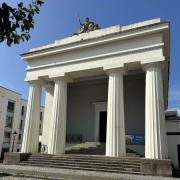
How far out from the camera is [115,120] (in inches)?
566

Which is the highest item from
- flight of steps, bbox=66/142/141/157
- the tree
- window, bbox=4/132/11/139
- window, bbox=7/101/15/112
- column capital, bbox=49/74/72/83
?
window, bbox=7/101/15/112

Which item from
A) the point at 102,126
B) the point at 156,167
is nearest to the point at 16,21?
the point at 156,167

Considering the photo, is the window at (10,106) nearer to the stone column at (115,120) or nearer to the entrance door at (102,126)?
the entrance door at (102,126)

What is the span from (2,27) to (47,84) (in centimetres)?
1694

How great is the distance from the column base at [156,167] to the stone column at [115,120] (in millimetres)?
2276

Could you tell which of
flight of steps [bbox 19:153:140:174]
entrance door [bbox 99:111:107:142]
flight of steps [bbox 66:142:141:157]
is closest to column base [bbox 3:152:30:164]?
flight of steps [bbox 19:153:140:174]

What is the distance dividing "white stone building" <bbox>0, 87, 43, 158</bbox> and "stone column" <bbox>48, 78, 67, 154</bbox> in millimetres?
23570

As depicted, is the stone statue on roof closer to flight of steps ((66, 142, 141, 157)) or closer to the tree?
flight of steps ((66, 142, 141, 157))

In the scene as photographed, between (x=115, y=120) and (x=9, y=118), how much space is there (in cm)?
3132

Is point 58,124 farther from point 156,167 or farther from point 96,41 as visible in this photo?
point 156,167

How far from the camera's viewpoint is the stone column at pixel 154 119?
42.2 feet

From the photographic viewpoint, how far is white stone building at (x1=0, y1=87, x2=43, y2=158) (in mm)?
39281

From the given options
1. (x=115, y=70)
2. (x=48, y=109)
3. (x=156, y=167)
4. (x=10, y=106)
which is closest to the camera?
(x=156, y=167)

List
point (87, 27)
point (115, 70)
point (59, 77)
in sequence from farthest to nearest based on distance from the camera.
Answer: point (87, 27), point (59, 77), point (115, 70)
